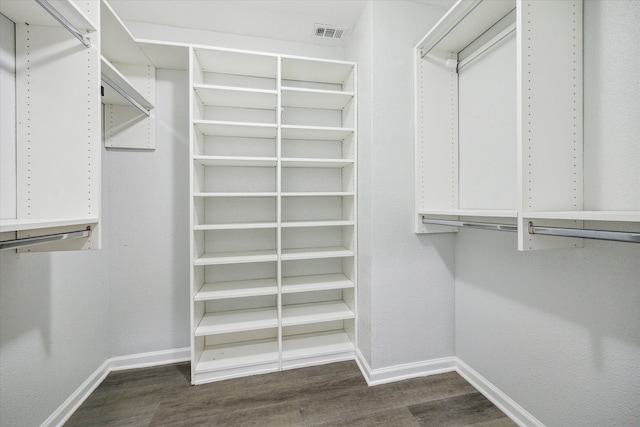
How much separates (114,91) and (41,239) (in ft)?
3.59

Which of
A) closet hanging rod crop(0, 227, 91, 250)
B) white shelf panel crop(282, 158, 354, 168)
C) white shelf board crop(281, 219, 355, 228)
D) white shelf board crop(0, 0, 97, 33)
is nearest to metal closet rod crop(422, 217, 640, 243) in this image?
white shelf board crop(281, 219, 355, 228)

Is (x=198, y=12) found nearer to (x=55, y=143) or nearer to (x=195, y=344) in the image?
(x=55, y=143)

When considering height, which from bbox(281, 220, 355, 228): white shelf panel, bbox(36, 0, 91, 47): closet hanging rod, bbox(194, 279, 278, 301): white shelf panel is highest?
bbox(36, 0, 91, 47): closet hanging rod

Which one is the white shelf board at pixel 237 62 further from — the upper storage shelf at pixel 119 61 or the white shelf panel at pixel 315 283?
the white shelf panel at pixel 315 283

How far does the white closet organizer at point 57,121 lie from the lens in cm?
111

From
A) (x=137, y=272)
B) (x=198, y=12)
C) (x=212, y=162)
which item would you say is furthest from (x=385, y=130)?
(x=137, y=272)

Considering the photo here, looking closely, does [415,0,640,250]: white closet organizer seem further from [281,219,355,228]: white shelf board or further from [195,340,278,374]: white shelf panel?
[195,340,278,374]: white shelf panel

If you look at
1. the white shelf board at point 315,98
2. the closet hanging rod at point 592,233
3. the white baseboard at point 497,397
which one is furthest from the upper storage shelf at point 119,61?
the white baseboard at point 497,397

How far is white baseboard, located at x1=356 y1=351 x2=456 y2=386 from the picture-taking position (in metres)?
1.72

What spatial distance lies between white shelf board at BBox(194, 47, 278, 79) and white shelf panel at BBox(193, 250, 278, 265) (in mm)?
1406

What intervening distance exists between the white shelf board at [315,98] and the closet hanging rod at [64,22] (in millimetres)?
1035

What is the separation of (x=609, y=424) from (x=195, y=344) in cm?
218

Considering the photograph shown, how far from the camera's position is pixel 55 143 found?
114cm

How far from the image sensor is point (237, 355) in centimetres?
189
